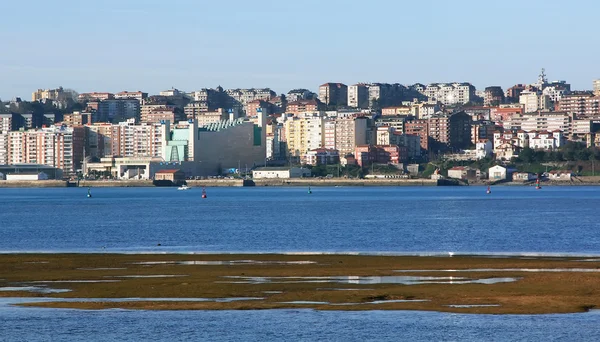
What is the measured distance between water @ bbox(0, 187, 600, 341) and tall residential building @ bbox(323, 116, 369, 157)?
102 m

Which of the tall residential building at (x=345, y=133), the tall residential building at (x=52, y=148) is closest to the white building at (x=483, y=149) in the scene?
the tall residential building at (x=345, y=133)

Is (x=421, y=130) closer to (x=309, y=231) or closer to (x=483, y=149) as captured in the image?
(x=483, y=149)

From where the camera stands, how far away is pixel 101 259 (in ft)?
111

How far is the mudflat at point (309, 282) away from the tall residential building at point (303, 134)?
148260mm

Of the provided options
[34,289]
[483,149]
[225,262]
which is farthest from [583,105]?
[34,289]

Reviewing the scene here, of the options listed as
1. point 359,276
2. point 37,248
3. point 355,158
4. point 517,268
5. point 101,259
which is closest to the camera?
point 359,276

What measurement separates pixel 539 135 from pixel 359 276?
14564 centimetres

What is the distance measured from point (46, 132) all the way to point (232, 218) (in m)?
123

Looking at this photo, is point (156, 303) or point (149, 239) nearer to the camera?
point (156, 303)

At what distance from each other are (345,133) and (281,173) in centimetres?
2236

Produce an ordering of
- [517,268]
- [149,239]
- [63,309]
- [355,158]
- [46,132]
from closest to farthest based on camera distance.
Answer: [63,309] < [517,268] < [149,239] < [355,158] < [46,132]

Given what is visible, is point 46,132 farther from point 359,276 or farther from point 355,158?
point 359,276

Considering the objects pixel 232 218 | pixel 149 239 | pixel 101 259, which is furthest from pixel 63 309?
pixel 232 218

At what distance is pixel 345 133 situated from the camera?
18088 cm
